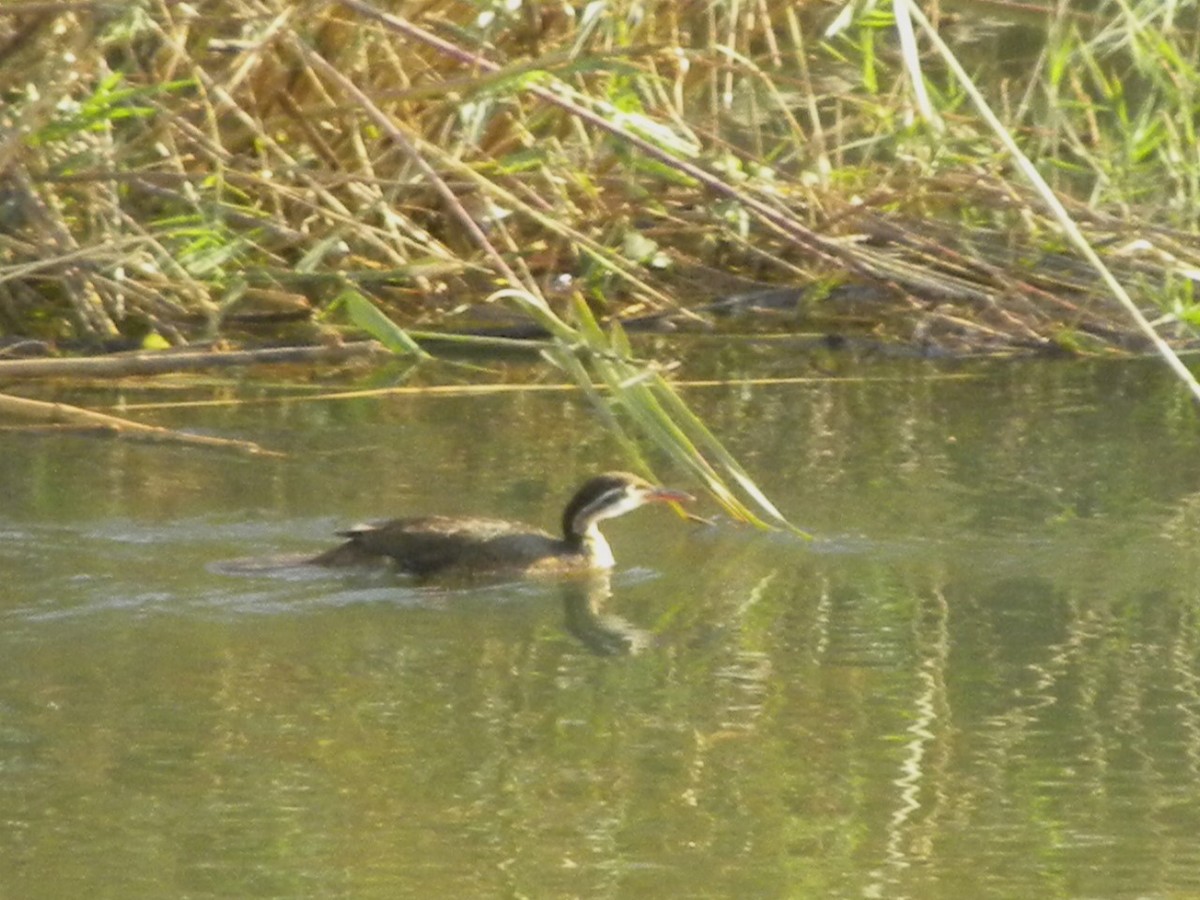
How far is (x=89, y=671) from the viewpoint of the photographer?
617 cm

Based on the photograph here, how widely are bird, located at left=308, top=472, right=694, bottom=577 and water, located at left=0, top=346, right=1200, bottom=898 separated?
10 cm

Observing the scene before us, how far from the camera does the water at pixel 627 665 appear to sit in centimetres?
486

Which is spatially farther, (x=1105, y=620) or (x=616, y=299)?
(x=616, y=299)

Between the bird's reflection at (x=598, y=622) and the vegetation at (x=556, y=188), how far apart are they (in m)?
1.58

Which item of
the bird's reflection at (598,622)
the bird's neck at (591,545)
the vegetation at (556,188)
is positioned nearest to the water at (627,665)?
the bird's reflection at (598,622)

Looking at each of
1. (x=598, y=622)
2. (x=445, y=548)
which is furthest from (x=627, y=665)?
(x=445, y=548)

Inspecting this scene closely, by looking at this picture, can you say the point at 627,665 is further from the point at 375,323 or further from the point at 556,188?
the point at 556,188

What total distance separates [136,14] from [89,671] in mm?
2288

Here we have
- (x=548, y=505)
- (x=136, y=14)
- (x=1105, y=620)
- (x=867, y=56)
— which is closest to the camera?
(x=1105, y=620)

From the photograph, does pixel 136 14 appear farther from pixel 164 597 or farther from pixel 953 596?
pixel 953 596

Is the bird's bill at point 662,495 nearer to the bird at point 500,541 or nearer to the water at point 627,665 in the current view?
the bird at point 500,541

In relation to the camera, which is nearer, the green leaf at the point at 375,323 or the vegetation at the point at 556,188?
the green leaf at the point at 375,323

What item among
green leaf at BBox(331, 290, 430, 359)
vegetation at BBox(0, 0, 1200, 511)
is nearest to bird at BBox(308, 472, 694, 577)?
green leaf at BBox(331, 290, 430, 359)

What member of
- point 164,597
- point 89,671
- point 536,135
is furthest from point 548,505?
point 536,135
